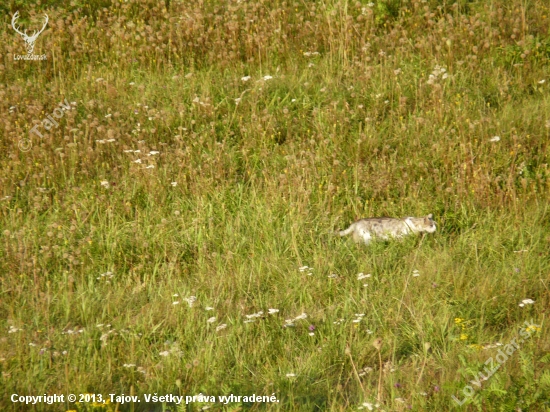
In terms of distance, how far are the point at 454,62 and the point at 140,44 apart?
3.37 m

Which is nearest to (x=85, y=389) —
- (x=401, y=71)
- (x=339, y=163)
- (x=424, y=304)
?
(x=424, y=304)

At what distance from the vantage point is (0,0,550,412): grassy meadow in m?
4.39

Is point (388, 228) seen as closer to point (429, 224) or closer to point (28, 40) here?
point (429, 224)

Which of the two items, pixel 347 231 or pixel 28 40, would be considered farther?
pixel 28 40

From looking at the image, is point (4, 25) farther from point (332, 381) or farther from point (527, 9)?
point (332, 381)

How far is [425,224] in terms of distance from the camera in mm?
5828

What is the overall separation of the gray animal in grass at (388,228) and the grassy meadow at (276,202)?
84 millimetres

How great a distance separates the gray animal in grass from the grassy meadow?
8 cm

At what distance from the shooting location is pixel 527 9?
8.58 meters

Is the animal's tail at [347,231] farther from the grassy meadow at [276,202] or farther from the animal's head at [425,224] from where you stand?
the animal's head at [425,224]

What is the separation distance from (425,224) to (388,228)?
281mm

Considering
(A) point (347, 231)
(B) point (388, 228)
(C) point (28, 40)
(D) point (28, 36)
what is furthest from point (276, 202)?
(D) point (28, 36)

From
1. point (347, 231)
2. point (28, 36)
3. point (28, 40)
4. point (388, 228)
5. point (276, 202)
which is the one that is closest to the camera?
point (388, 228)

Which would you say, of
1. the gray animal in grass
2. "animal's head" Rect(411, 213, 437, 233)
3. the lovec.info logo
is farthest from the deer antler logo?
"animal's head" Rect(411, 213, 437, 233)
